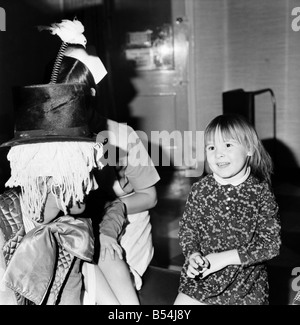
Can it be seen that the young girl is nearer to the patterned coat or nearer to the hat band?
the patterned coat

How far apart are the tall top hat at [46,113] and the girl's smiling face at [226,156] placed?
0.47 meters

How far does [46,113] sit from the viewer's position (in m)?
1.35

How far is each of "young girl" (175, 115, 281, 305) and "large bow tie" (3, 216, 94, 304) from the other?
1.37 feet

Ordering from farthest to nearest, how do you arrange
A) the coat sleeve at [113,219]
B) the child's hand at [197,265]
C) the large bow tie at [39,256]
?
the coat sleeve at [113,219] → the child's hand at [197,265] → the large bow tie at [39,256]

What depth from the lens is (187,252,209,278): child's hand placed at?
60.5 inches

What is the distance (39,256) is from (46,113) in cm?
42

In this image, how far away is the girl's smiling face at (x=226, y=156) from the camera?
1600mm

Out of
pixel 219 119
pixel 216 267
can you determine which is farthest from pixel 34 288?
pixel 219 119

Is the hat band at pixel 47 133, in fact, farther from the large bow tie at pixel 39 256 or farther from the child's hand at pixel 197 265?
the child's hand at pixel 197 265

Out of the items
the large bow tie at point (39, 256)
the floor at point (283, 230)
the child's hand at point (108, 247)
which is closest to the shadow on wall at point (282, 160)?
the floor at point (283, 230)

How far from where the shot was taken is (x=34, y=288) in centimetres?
133

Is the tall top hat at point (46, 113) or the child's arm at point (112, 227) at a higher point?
the tall top hat at point (46, 113)

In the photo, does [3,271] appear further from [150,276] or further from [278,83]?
[278,83]
